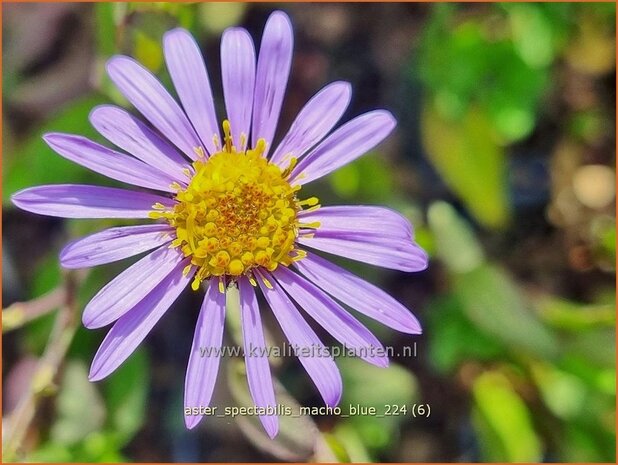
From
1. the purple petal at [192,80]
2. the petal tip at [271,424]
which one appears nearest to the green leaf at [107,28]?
the purple petal at [192,80]

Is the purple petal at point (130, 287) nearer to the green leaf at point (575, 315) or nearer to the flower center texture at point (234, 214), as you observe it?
the flower center texture at point (234, 214)

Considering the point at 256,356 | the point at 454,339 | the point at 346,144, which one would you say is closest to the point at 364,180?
the point at 454,339

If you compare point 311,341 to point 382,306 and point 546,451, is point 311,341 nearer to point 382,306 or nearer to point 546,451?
point 382,306

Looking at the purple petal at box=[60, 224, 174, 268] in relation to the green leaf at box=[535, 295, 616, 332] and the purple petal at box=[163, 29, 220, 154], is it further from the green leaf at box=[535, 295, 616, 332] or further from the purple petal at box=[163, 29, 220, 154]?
the green leaf at box=[535, 295, 616, 332]

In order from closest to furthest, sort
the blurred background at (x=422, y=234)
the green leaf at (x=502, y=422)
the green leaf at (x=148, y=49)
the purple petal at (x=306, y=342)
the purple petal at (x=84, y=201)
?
the purple petal at (x=84, y=201), the purple petal at (x=306, y=342), the green leaf at (x=148, y=49), the blurred background at (x=422, y=234), the green leaf at (x=502, y=422)

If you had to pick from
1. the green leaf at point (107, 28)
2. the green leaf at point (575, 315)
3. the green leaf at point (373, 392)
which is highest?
the green leaf at point (107, 28)

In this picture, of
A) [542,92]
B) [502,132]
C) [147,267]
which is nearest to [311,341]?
[147,267]

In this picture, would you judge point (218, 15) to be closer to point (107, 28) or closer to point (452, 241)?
point (107, 28)
